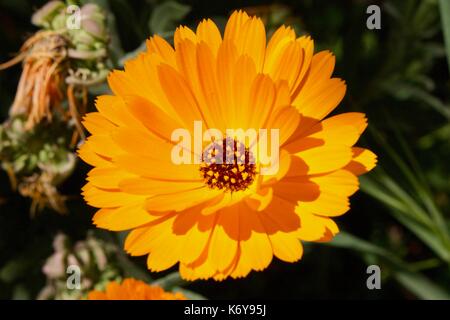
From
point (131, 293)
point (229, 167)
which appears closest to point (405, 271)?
point (229, 167)

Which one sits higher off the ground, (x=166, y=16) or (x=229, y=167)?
(x=166, y=16)

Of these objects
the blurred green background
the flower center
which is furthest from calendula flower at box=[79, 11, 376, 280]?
the blurred green background

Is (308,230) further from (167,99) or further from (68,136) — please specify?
(68,136)

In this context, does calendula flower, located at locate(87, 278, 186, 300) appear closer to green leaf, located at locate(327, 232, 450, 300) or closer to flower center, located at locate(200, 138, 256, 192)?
flower center, located at locate(200, 138, 256, 192)

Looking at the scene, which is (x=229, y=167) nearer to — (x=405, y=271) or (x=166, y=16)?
(x=166, y=16)

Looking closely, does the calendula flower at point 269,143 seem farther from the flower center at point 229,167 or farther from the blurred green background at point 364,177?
the blurred green background at point 364,177

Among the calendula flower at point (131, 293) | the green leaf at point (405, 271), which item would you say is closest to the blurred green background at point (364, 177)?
the green leaf at point (405, 271)
